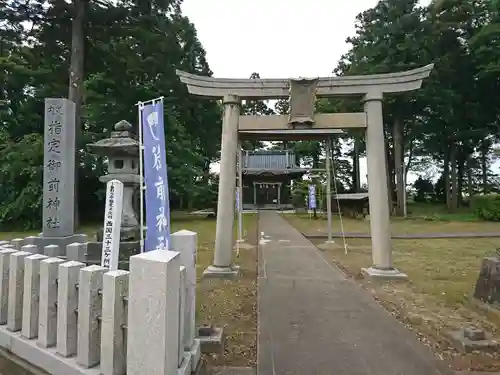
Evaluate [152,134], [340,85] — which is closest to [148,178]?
[152,134]

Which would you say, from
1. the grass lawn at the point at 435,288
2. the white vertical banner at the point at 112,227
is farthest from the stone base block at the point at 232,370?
the grass lawn at the point at 435,288

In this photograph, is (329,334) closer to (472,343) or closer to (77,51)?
(472,343)

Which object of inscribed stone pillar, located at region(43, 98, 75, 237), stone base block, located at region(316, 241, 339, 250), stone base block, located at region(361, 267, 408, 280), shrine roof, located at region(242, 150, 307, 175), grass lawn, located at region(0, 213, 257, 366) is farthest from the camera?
shrine roof, located at region(242, 150, 307, 175)

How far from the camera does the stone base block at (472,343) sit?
11.7 feet

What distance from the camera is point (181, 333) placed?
267cm

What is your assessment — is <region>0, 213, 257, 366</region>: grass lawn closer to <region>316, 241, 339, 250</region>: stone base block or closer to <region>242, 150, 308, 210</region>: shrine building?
A: <region>316, 241, 339, 250</region>: stone base block

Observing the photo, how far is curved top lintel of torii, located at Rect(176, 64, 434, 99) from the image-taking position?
22.7 feet

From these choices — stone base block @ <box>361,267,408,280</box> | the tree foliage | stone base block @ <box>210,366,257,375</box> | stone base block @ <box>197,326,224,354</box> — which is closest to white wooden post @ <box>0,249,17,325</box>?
stone base block @ <box>197,326,224,354</box>

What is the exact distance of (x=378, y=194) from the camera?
6.85m

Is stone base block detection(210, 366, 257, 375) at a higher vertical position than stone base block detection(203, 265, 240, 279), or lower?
lower

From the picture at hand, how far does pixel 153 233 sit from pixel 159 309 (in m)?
1.76

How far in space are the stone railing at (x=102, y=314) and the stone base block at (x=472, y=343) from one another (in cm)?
268

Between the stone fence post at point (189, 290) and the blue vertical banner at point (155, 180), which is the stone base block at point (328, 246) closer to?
the blue vertical banner at point (155, 180)

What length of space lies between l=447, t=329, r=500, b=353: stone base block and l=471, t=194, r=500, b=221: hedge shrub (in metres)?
18.1
